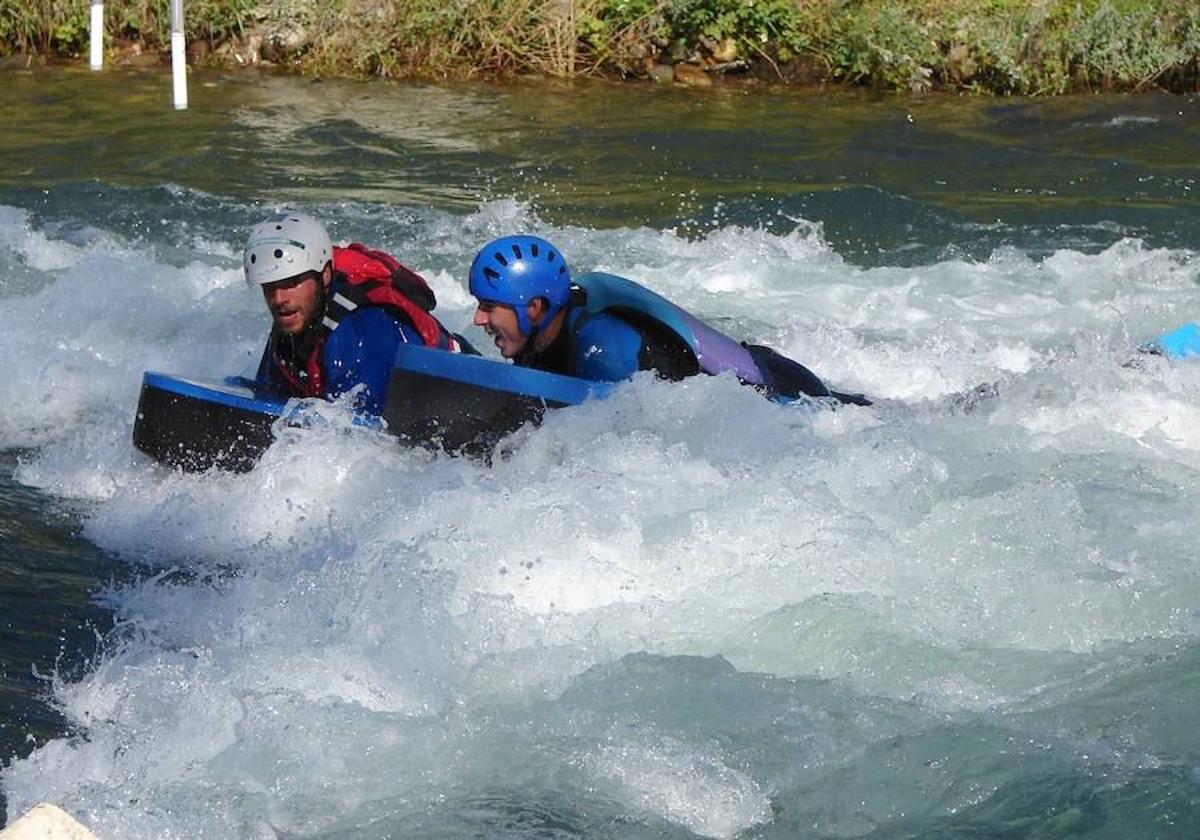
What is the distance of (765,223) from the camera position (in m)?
10.5

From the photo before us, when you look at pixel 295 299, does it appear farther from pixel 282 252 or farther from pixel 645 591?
pixel 645 591

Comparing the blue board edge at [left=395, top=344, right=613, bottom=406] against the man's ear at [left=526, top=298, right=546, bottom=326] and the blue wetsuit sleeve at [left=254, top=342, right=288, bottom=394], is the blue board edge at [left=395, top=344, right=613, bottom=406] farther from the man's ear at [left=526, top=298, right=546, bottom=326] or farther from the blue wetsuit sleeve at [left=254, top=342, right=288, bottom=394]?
the blue wetsuit sleeve at [left=254, top=342, right=288, bottom=394]

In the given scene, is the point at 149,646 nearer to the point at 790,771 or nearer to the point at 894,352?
the point at 790,771

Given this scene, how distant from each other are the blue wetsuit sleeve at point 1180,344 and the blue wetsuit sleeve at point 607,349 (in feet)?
8.04

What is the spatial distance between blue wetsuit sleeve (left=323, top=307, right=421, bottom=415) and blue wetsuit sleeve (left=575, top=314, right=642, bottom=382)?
26.0 inches

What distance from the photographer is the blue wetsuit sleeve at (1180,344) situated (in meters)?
7.04

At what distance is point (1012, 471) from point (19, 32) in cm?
1141

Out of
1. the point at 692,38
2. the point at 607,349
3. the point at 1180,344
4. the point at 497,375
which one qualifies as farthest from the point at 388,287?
the point at 692,38

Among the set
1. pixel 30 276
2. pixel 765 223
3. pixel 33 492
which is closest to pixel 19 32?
pixel 30 276

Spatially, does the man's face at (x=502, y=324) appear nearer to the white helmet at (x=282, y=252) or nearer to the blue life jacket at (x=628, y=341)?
the blue life jacket at (x=628, y=341)

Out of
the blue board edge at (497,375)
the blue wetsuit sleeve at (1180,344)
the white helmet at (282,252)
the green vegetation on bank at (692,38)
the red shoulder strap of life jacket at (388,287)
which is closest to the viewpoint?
the blue board edge at (497,375)

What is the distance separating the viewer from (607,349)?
19.1ft

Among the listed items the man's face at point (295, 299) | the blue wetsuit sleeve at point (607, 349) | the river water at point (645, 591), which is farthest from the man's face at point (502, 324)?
the man's face at point (295, 299)

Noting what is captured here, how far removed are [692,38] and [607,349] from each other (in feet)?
30.4
